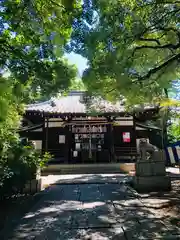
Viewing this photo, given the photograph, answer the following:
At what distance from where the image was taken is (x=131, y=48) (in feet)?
19.1

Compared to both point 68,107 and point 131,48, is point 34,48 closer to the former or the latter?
point 131,48

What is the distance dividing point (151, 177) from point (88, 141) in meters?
8.38

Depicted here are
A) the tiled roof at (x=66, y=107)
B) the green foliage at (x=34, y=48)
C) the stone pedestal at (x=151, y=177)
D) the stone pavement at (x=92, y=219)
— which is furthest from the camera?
the tiled roof at (x=66, y=107)

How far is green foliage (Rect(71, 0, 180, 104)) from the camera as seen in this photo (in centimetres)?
459

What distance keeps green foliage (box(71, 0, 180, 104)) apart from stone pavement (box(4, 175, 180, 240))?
8.97 ft

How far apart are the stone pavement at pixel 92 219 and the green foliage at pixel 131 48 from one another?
8.97 ft

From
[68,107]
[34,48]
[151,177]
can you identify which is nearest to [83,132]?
[68,107]

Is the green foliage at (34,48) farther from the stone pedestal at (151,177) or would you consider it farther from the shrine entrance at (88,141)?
the shrine entrance at (88,141)

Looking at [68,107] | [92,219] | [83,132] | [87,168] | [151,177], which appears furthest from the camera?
[68,107]

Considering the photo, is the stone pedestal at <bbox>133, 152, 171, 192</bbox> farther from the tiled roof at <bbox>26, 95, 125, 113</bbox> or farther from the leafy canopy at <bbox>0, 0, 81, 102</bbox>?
the tiled roof at <bbox>26, 95, 125, 113</bbox>

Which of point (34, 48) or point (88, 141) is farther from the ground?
point (34, 48)

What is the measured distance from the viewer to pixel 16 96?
3.85 metres

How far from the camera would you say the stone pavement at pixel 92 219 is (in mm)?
3668

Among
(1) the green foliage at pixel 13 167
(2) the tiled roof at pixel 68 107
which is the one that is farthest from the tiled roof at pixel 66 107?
(1) the green foliage at pixel 13 167
